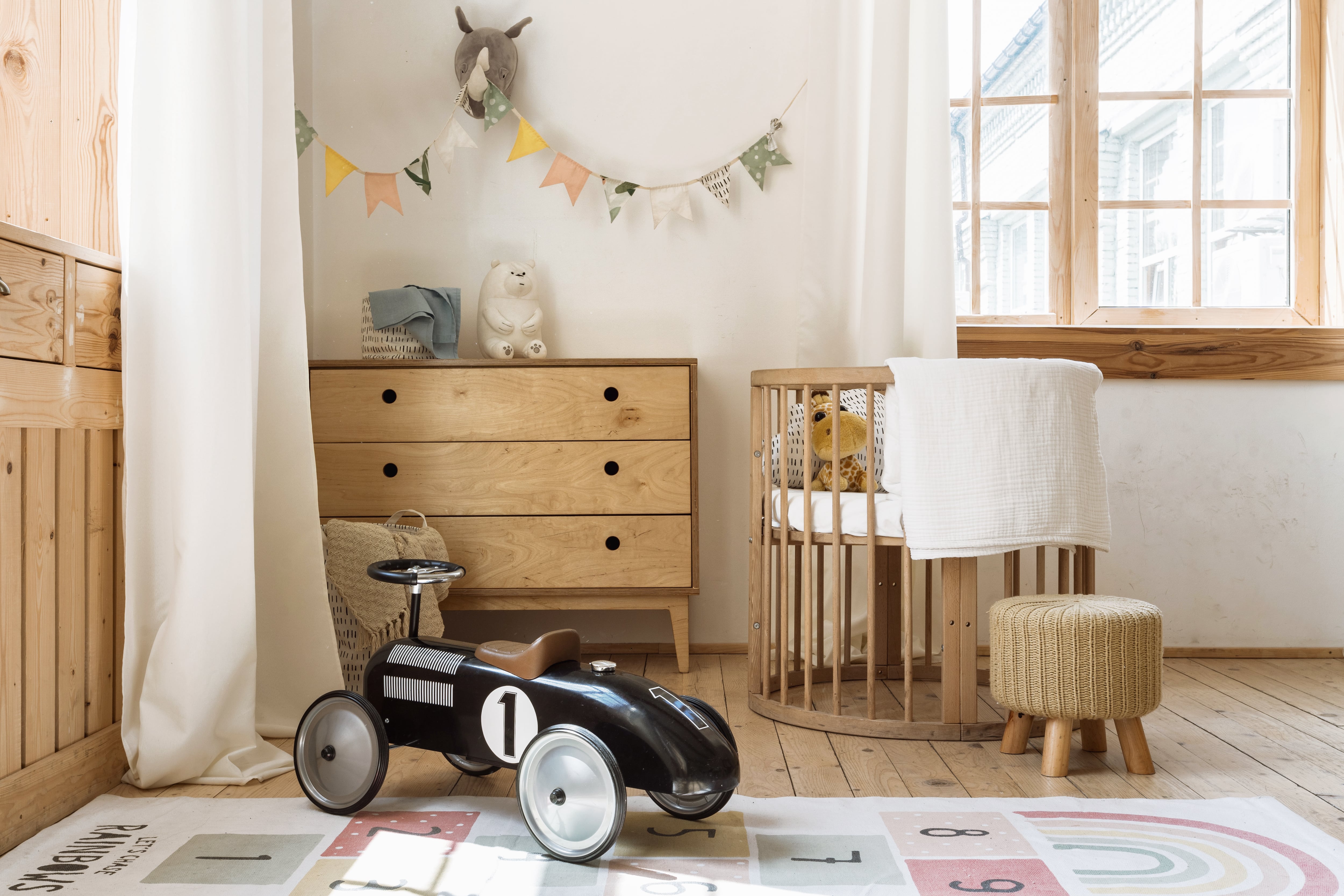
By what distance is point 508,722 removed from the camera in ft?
4.66

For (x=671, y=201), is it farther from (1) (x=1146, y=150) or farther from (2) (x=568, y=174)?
(1) (x=1146, y=150)

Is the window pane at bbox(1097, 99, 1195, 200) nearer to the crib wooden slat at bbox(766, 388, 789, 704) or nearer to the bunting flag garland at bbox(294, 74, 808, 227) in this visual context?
the bunting flag garland at bbox(294, 74, 808, 227)

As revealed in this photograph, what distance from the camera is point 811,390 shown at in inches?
86.6

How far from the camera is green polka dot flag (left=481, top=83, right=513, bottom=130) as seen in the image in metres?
2.63

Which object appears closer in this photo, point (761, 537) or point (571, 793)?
point (571, 793)

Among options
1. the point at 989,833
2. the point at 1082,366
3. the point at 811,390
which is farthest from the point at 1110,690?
the point at 811,390

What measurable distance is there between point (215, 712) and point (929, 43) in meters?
2.20

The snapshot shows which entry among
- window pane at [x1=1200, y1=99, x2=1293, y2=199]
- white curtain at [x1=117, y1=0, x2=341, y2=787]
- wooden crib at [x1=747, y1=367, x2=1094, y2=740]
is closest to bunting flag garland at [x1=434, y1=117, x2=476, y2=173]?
white curtain at [x1=117, y1=0, x2=341, y2=787]

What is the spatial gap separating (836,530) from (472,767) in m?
0.81

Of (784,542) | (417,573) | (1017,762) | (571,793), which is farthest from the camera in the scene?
(784,542)

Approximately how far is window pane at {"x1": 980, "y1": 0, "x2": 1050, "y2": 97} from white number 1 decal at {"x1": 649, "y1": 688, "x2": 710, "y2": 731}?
7.16ft

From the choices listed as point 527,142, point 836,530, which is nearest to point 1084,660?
point 836,530

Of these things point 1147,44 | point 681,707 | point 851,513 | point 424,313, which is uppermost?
point 1147,44

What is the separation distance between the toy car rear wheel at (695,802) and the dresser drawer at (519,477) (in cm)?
101
